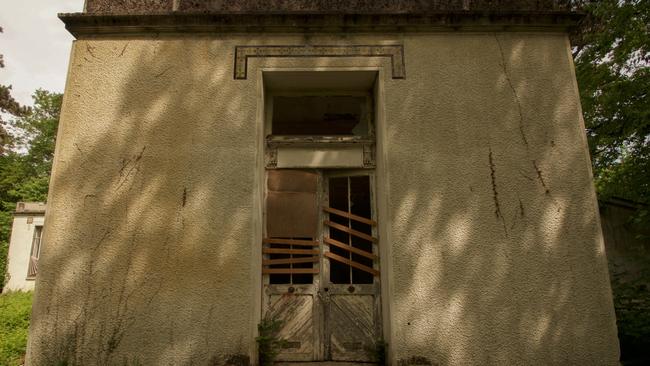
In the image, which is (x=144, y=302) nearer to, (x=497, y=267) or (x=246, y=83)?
(x=246, y=83)

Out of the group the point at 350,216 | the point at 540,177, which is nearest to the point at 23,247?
the point at 350,216

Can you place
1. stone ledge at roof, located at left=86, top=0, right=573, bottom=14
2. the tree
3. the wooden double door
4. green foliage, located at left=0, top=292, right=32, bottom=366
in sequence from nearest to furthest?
the wooden double door
stone ledge at roof, located at left=86, top=0, right=573, bottom=14
green foliage, located at left=0, top=292, right=32, bottom=366
the tree

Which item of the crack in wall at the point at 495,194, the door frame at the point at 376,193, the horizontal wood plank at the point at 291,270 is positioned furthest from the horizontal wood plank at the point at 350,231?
the crack in wall at the point at 495,194

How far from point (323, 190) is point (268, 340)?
1.91m

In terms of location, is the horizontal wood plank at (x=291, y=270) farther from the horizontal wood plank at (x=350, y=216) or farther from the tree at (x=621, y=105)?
the tree at (x=621, y=105)

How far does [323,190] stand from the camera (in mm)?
5148

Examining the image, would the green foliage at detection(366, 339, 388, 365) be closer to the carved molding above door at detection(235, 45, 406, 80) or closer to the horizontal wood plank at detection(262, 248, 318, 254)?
the horizontal wood plank at detection(262, 248, 318, 254)

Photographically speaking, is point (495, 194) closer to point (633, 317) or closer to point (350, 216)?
point (350, 216)

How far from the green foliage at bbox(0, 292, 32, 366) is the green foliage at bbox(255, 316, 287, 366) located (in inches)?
134

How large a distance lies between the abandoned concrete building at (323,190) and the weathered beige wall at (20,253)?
15.3 m

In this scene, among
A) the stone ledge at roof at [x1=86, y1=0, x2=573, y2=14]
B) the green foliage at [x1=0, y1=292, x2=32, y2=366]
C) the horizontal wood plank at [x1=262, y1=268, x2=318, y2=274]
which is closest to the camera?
the horizontal wood plank at [x1=262, y1=268, x2=318, y2=274]

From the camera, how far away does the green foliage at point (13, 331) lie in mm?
5375

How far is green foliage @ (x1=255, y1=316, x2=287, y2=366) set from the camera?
447 cm

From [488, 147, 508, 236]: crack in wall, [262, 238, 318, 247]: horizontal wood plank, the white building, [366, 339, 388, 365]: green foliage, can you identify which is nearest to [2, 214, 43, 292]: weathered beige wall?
the white building
